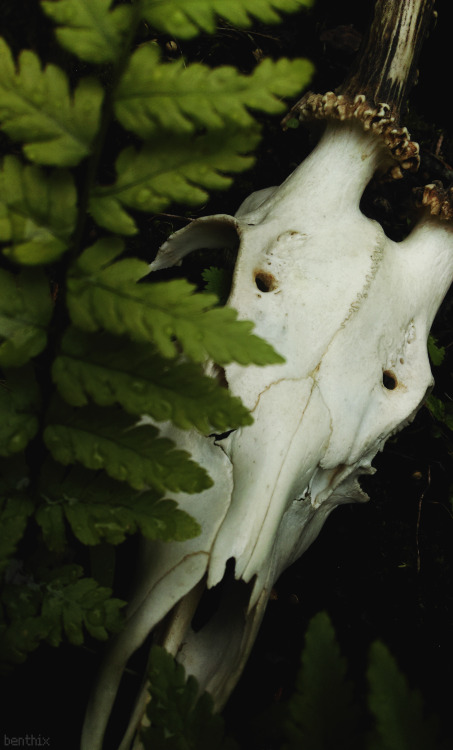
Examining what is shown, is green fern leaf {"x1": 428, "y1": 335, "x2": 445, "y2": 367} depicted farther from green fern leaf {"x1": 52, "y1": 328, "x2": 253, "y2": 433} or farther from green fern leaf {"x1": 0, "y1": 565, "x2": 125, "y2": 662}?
green fern leaf {"x1": 0, "y1": 565, "x2": 125, "y2": 662}

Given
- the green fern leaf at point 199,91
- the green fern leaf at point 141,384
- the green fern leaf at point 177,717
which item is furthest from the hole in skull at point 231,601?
the green fern leaf at point 199,91

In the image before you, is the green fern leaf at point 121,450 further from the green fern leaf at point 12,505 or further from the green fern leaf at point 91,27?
the green fern leaf at point 91,27

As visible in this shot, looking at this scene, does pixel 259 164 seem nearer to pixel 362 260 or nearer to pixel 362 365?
pixel 362 260

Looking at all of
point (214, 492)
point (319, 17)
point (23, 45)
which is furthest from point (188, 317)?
point (319, 17)

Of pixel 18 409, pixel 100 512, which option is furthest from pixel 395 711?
pixel 18 409

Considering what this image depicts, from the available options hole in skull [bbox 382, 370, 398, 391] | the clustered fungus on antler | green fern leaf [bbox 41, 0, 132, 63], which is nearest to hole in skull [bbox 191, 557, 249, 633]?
hole in skull [bbox 382, 370, 398, 391]

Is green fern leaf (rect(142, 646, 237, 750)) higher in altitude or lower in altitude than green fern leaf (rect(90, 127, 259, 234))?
lower

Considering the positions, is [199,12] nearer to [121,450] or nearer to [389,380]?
[121,450]
